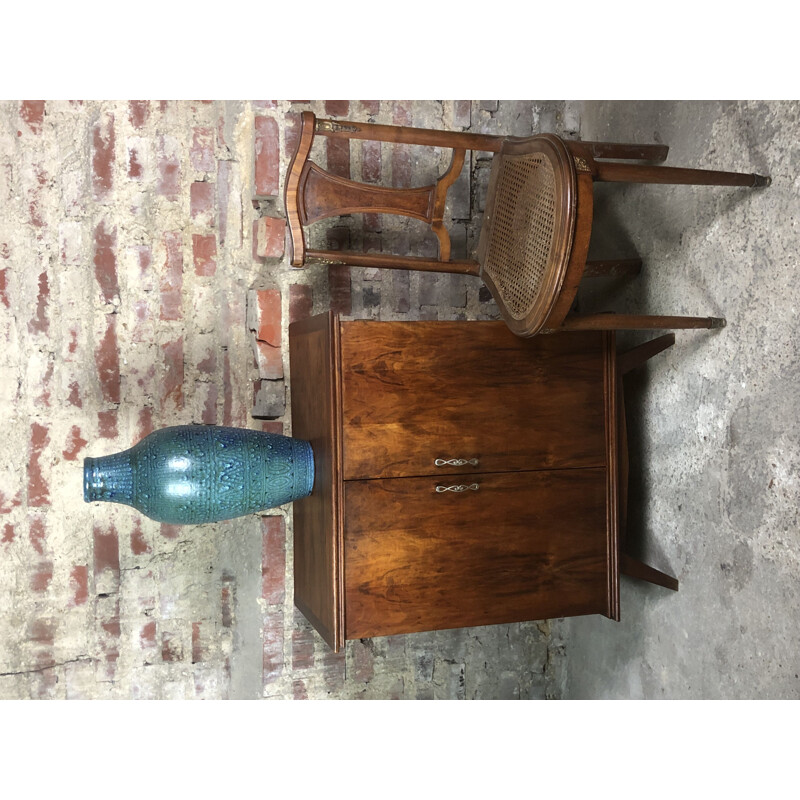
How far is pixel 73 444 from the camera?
2.15 meters

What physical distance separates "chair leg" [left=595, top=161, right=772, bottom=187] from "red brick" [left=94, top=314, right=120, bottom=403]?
57.1 inches

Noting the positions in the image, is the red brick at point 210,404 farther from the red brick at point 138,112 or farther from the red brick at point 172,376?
the red brick at point 138,112

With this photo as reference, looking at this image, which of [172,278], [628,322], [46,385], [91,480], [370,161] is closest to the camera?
[91,480]

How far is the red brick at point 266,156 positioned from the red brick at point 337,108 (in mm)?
193

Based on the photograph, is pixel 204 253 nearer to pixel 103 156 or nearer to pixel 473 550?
pixel 103 156

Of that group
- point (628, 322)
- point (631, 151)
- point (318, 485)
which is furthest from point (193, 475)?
point (631, 151)

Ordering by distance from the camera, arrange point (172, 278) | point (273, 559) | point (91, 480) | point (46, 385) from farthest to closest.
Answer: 1. point (273, 559)
2. point (172, 278)
3. point (46, 385)
4. point (91, 480)

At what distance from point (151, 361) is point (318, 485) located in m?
0.69

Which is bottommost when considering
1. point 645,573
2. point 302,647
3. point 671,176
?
point 302,647

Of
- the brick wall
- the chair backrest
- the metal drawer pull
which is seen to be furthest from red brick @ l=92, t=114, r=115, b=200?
the metal drawer pull

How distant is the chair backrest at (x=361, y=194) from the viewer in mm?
2025

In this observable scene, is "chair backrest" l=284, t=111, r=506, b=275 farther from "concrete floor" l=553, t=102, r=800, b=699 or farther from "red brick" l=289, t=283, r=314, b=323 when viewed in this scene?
"concrete floor" l=553, t=102, r=800, b=699

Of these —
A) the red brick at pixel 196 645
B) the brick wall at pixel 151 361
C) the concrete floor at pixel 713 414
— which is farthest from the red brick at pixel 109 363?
the concrete floor at pixel 713 414

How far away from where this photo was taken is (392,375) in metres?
1.89
